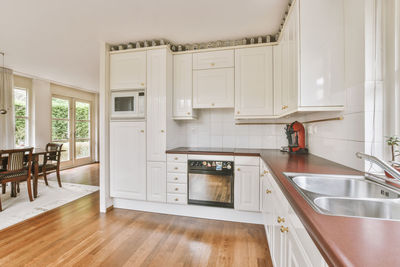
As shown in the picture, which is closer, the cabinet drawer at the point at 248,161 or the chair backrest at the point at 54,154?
the cabinet drawer at the point at 248,161

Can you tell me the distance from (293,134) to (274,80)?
762mm

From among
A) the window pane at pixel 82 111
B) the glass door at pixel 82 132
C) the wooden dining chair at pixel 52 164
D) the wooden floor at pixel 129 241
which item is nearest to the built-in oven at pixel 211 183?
the wooden floor at pixel 129 241

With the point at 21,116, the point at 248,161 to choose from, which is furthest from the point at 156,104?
the point at 21,116

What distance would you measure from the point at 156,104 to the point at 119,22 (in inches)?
42.2

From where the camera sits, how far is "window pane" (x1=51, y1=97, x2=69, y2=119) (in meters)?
5.19

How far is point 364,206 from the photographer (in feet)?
2.91

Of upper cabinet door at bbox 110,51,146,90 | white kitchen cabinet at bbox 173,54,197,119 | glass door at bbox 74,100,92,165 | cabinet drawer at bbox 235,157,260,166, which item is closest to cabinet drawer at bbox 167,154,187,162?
white kitchen cabinet at bbox 173,54,197,119

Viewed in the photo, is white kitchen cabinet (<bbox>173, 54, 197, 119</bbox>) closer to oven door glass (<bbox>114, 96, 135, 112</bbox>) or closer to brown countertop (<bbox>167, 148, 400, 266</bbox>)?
oven door glass (<bbox>114, 96, 135, 112</bbox>)

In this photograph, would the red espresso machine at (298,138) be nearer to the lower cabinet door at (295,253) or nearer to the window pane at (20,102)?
the lower cabinet door at (295,253)

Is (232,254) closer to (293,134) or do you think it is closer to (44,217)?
(293,134)

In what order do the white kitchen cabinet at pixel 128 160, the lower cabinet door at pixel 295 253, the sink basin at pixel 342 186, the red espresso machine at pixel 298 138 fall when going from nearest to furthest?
the lower cabinet door at pixel 295 253, the sink basin at pixel 342 186, the red espresso machine at pixel 298 138, the white kitchen cabinet at pixel 128 160

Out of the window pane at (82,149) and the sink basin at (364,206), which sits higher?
the sink basin at (364,206)

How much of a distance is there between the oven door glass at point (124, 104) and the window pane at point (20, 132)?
3.38 m

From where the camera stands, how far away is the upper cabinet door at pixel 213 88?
2.62m
